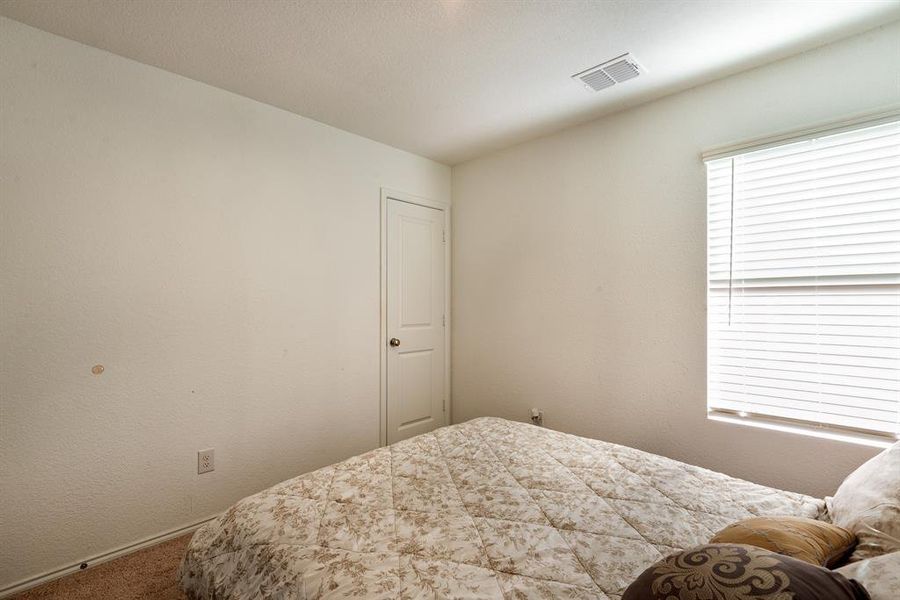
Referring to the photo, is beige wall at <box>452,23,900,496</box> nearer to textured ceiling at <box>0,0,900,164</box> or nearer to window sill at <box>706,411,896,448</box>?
window sill at <box>706,411,896,448</box>

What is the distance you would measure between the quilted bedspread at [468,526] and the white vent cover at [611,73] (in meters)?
1.98

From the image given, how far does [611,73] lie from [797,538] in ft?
7.31

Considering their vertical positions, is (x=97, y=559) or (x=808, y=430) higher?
(x=808, y=430)

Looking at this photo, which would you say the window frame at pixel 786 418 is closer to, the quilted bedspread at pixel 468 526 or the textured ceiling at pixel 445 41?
the textured ceiling at pixel 445 41

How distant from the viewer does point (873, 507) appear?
3.63ft

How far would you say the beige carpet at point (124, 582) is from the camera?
5.89ft

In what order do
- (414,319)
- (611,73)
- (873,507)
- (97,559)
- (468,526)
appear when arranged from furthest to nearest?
(414,319), (611,73), (97,559), (468,526), (873,507)

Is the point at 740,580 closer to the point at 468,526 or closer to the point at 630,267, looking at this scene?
the point at 468,526

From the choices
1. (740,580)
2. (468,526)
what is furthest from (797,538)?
(468,526)

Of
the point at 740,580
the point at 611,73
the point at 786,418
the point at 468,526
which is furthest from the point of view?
the point at 611,73

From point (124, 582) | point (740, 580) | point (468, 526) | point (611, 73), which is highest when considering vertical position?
point (611, 73)

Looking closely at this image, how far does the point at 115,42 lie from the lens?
203 centimetres

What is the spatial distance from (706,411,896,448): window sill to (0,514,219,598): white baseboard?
2994 millimetres

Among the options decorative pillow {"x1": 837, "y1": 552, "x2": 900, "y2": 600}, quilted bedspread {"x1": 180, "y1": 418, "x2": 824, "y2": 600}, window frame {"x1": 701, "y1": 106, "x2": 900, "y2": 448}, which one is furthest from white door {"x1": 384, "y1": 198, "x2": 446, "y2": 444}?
decorative pillow {"x1": 837, "y1": 552, "x2": 900, "y2": 600}
